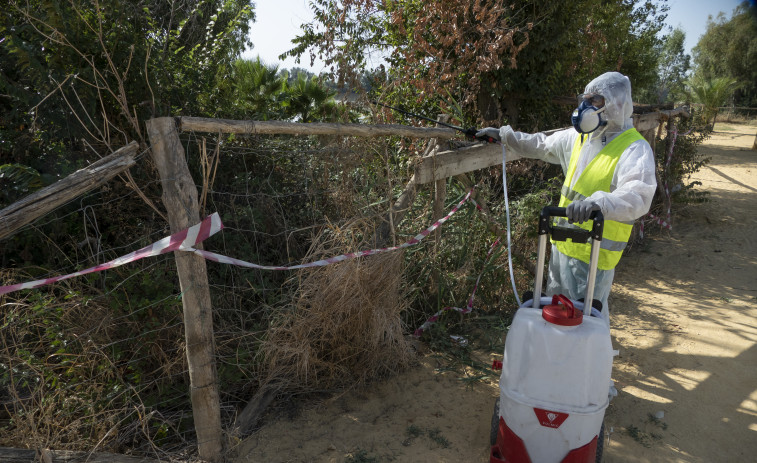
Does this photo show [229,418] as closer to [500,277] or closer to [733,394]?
[500,277]

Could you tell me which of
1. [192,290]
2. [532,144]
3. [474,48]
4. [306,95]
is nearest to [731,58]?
[306,95]

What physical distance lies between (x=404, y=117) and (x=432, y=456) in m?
4.02

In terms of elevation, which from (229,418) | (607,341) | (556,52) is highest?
(556,52)

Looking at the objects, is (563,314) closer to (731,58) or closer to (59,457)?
(59,457)

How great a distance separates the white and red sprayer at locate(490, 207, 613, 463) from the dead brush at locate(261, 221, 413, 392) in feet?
3.55

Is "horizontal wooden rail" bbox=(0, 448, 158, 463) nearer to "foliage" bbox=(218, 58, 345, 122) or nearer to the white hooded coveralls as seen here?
the white hooded coveralls

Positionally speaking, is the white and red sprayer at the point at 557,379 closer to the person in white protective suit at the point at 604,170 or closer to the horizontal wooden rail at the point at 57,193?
the person in white protective suit at the point at 604,170

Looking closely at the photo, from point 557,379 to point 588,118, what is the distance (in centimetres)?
157

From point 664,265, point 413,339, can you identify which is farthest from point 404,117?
point 664,265

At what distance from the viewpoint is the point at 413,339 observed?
13.3 feet

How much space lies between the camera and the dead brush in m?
3.21

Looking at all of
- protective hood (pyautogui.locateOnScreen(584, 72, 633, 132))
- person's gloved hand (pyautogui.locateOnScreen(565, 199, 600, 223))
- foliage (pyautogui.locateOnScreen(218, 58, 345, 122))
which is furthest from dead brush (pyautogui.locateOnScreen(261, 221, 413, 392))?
foliage (pyautogui.locateOnScreen(218, 58, 345, 122))

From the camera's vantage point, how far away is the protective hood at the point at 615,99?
310 centimetres

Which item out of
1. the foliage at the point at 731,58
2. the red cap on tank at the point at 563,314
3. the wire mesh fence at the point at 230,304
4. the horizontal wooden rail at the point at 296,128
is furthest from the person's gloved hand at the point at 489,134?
the foliage at the point at 731,58
